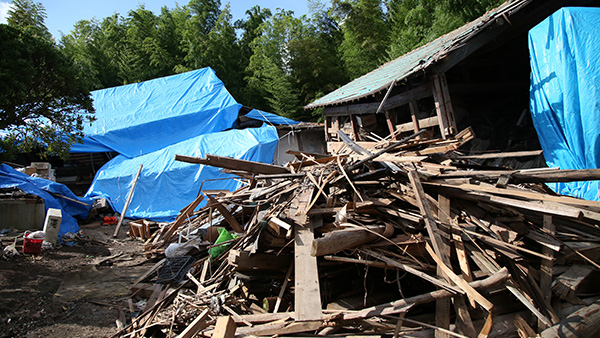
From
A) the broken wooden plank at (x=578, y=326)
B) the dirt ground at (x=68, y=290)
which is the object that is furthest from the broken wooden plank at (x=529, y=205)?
the dirt ground at (x=68, y=290)

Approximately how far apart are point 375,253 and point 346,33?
18.1 meters

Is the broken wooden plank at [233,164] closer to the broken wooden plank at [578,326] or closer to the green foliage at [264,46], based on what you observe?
the broken wooden plank at [578,326]

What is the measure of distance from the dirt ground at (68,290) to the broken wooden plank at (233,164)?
2.22 m

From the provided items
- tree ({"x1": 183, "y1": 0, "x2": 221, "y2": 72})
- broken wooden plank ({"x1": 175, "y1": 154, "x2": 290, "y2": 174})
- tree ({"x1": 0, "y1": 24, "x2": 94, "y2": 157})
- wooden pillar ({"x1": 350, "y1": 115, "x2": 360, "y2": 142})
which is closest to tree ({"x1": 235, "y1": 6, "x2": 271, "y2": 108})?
tree ({"x1": 183, "y1": 0, "x2": 221, "y2": 72})

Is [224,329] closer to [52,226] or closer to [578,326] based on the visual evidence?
[578,326]

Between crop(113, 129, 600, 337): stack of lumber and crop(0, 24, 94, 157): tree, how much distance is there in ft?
14.0

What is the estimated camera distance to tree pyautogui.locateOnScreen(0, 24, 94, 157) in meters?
5.79

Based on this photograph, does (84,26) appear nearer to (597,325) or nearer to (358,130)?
(358,130)

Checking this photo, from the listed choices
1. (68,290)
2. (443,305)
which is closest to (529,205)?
(443,305)

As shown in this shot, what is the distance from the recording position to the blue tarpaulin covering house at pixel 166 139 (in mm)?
12461

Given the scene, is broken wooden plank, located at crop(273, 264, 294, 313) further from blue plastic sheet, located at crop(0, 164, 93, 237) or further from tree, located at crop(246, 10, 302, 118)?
tree, located at crop(246, 10, 302, 118)

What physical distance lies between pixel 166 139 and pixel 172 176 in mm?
3233

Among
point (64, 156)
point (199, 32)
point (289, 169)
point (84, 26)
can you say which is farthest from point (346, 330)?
point (84, 26)

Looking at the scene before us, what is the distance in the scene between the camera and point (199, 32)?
880 inches
